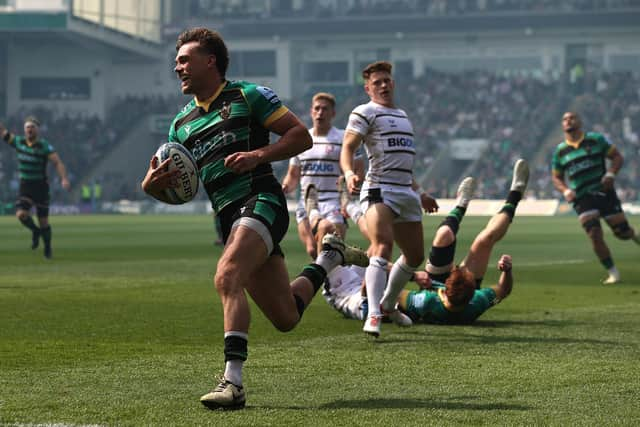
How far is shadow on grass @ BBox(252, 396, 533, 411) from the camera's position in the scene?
6.54 metres

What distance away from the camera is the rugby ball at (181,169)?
22.9 ft

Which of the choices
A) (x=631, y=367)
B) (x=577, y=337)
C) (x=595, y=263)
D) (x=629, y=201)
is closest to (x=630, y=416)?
(x=631, y=367)

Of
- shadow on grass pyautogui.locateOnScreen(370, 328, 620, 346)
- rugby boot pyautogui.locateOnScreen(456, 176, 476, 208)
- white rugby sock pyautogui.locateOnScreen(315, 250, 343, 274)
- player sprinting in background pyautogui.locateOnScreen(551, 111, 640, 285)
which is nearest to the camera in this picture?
white rugby sock pyautogui.locateOnScreen(315, 250, 343, 274)

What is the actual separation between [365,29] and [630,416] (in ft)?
233

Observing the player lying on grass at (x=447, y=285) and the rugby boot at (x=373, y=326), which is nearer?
the rugby boot at (x=373, y=326)

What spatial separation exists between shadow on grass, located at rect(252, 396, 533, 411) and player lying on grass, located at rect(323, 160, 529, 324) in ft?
12.6

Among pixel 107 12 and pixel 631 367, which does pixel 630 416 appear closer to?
pixel 631 367

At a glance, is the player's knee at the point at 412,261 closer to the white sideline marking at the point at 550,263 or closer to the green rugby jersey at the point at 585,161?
the green rugby jersey at the point at 585,161

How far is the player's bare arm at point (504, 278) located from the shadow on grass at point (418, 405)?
4.24 meters

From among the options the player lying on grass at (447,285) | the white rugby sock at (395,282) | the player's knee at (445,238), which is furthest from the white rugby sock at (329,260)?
the player's knee at (445,238)

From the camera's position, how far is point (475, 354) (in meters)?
8.98

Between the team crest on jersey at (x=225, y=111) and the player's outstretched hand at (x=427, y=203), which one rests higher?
the team crest on jersey at (x=225, y=111)

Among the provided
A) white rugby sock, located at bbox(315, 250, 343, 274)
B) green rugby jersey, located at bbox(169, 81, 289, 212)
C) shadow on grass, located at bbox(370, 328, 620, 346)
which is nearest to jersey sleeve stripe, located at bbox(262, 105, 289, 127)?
green rugby jersey, located at bbox(169, 81, 289, 212)

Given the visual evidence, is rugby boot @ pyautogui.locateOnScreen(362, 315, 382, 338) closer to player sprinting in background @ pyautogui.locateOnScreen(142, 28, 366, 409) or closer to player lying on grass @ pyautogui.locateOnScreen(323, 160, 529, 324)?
player lying on grass @ pyautogui.locateOnScreen(323, 160, 529, 324)
